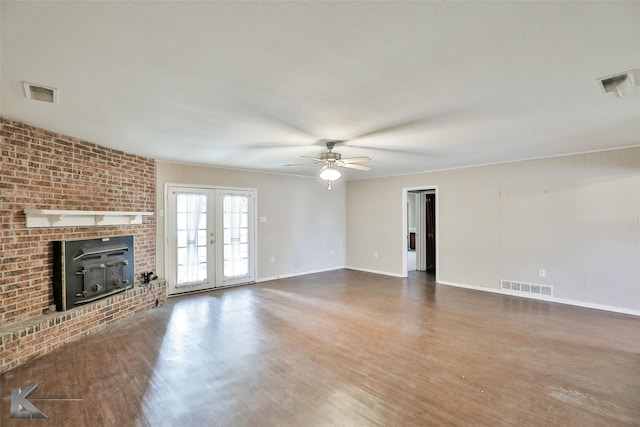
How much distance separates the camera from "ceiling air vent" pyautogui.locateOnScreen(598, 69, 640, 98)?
6.83 feet

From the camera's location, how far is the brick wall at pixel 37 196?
293cm

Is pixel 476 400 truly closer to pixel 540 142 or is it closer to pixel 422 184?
pixel 540 142

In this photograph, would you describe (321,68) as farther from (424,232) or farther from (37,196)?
(424,232)

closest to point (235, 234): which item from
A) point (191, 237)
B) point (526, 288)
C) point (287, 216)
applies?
point (191, 237)

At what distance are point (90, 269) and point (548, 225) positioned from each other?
712cm

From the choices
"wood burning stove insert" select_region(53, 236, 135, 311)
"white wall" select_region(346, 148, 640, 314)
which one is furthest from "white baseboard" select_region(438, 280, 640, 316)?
"wood burning stove insert" select_region(53, 236, 135, 311)

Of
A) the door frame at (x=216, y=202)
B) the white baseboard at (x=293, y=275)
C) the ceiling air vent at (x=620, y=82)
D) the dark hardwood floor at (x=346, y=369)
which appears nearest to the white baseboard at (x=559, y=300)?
the dark hardwood floor at (x=346, y=369)

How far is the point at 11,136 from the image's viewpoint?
2.98 m

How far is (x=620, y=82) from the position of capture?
7.13 feet

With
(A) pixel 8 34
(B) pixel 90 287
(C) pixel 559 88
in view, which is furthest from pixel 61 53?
(C) pixel 559 88

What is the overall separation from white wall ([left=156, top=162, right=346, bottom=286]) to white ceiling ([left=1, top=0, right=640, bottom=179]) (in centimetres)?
216

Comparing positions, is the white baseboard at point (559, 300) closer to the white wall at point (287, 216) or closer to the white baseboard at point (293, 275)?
the white baseboard at point (293, 275)

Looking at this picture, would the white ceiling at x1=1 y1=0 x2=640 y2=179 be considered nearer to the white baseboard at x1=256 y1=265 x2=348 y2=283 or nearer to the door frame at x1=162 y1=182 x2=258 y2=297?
the door frame at x1=162 y1=182 x2=258 y2=297

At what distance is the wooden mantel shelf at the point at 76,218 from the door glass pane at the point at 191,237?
31.3 inches
